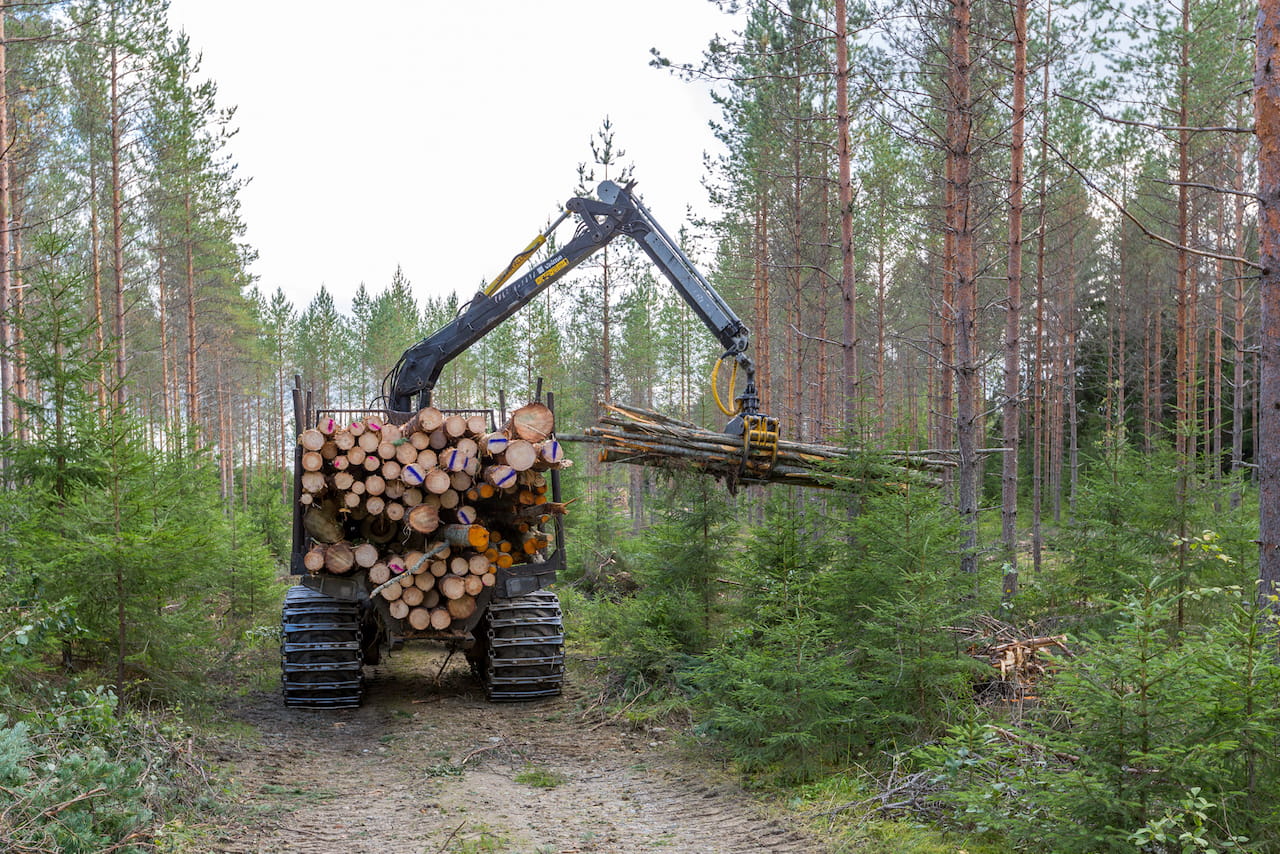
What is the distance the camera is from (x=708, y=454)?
8.28 m

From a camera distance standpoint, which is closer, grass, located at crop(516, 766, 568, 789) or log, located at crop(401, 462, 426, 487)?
grass, located at crop(516, 766, 568, 789)

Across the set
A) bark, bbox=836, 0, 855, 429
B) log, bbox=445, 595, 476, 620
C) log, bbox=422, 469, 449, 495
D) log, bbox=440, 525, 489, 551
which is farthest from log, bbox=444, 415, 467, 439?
bark, bbox=836, 0, 855, 429

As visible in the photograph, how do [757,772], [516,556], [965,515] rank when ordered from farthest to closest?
1. [516,556]
2. [965,515]
3. [757,772]

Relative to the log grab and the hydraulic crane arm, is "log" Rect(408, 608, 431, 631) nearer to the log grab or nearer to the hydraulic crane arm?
the log grab

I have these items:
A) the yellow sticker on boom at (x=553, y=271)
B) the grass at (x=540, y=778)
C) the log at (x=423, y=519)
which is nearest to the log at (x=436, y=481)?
the log at (x=423, y=519)

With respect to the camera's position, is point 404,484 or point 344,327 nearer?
point 404,484

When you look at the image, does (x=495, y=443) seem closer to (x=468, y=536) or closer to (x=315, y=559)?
(x=468, y=536)

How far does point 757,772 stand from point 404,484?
4100 millimetres

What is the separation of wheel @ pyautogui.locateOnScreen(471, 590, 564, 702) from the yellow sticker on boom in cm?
358

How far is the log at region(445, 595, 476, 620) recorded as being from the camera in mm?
8523

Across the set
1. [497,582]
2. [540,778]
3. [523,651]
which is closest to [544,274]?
[497,582]

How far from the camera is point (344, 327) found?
50.3 metres

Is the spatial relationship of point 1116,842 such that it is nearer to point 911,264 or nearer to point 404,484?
point 404,484

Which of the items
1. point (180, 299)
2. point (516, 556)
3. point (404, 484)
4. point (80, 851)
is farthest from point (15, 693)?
point (180, 299)
